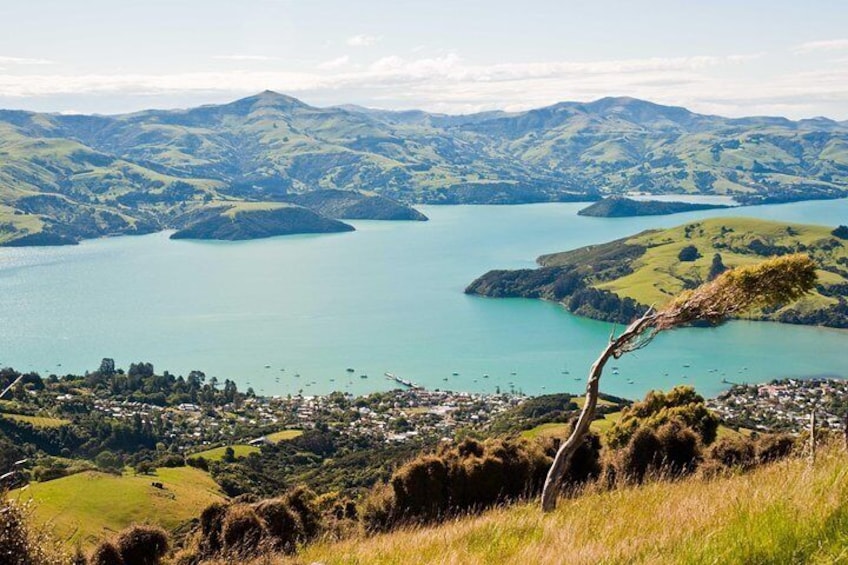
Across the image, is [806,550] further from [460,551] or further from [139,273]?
[139,273]

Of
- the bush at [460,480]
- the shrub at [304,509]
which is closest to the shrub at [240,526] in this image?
the shrub at [304,509]

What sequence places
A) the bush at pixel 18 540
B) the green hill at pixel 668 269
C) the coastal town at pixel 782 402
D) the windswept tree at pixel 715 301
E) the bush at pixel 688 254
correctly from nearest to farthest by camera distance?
the bush at pixel 18 540, the windswept tree at pixel 715 301, the coastal town at pixel 782 402, the green hill at pixel 668 269, the bush at pixel 688 254

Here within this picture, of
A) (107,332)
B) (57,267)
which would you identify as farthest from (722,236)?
(57,267)

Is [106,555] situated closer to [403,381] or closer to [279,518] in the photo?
[279,518]

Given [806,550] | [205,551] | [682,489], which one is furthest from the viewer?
[205,551]

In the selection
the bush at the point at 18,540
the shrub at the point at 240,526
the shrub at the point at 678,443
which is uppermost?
the bush at the point at 18,540

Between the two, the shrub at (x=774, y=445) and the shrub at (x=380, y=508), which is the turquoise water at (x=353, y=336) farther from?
the shrub at (x=380, y=508)

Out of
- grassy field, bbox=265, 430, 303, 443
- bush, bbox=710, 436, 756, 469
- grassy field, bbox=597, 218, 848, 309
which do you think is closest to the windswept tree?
bush, bbox=710, 436, 756, 469
